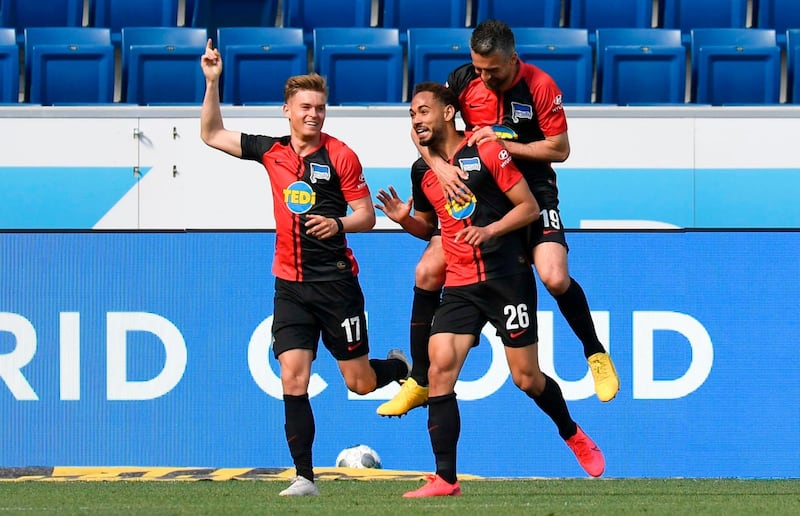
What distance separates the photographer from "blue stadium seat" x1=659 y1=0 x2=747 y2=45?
12.0m

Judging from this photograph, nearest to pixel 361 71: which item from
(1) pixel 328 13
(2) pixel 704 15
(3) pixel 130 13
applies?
(1) pixel 328 13

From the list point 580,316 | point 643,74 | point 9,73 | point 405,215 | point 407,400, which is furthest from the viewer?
point 643,74

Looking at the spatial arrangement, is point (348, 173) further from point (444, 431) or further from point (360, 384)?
point (444, 431)

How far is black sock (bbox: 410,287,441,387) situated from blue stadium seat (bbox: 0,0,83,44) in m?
5.81

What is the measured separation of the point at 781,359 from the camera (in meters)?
9.43

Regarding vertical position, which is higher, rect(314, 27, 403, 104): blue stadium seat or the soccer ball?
rect(314, 27, 403, 104): blue stadium seat

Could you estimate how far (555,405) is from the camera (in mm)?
7082

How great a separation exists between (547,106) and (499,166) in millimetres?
560

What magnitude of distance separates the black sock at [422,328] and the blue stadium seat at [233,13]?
5530 millimetres

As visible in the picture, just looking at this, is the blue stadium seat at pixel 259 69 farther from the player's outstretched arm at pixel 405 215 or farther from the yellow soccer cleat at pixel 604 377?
the yellow soccer cleat at pixel 604 377

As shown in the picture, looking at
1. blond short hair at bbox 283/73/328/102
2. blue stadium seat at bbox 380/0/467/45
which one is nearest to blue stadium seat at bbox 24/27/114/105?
blue stadium seat at bbox 380/0/467/45

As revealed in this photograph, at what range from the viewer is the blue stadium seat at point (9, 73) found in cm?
1070

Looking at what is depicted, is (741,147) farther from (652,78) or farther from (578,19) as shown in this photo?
(578,19)

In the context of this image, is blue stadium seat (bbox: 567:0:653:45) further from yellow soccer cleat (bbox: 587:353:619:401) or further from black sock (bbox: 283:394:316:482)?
black sock (bbox: 283:394:316:482)
